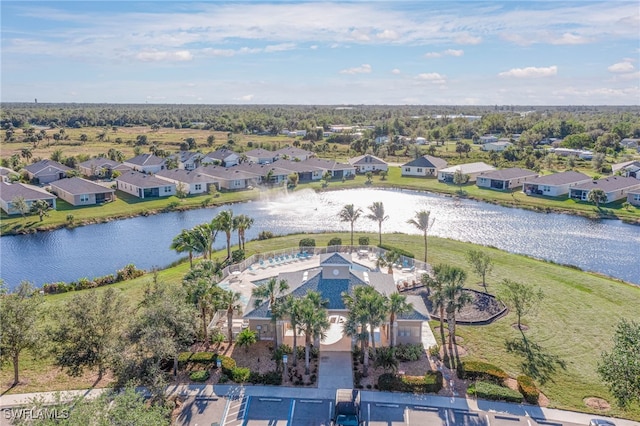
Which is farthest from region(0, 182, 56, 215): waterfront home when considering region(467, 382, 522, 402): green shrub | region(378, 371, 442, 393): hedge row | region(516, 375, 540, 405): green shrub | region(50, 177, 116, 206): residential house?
region(516, 375, 540, 405): green shrub

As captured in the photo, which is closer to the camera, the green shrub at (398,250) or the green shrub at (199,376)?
the green shrub at (199,376)

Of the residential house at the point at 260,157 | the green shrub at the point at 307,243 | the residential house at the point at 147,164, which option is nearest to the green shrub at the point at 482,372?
the green shrub at the point at 307,243

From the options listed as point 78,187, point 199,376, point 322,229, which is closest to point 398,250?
point 322,229

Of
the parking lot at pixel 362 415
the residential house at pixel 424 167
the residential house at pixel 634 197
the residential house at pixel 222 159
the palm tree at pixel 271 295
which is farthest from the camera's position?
the residential house at pixel 222 159

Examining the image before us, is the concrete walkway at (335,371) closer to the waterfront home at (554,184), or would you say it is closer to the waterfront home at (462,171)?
the waterfront home at (554,184)

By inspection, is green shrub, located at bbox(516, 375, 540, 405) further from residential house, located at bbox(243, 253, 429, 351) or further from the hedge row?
residential house, located at bbox(243, 253, 429, 351)

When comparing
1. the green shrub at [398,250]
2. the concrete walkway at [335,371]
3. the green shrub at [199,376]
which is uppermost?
the green shrub at [398,250]

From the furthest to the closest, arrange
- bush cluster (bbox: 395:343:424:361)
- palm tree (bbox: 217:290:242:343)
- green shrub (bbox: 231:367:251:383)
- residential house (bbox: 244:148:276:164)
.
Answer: residential house (bbox: 244:148:276:164) < palm tree (bbox: 217:290:242:343) < bush cluster (bbox: 395:343:424:361) < green shrub (bbox: 231:367:251:383)
